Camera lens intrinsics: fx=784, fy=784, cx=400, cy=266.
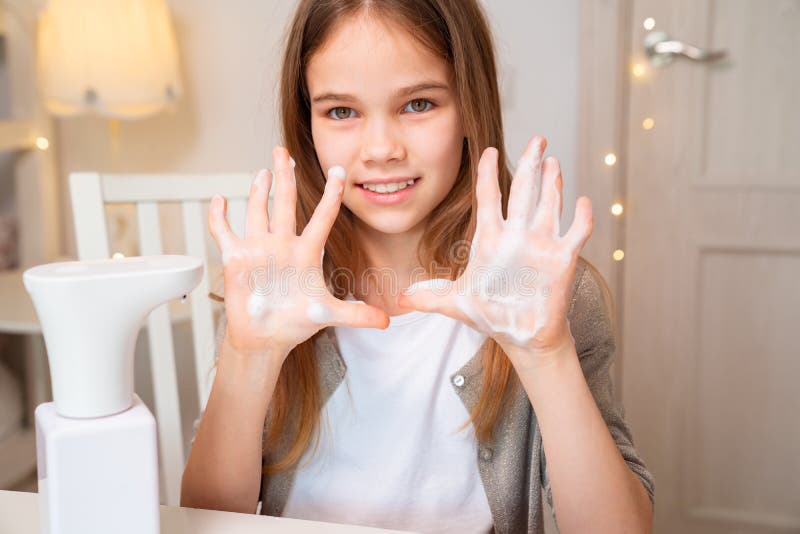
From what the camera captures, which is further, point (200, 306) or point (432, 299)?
point (200, 306)

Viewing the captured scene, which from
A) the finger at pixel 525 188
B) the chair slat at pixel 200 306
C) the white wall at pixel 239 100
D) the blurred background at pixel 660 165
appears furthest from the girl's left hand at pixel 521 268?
the white wall at pixel 239 100

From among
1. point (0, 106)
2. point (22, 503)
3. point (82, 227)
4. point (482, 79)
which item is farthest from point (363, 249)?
point (0, 106)

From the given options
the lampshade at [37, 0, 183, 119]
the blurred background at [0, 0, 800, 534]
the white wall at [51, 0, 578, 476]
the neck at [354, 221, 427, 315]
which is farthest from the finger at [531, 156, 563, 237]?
the lampshade at [37, 0, 183, 119]

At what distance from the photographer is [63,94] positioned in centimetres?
183

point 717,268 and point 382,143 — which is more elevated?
point 382,143

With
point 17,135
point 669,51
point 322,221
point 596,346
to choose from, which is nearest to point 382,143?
point 322,221

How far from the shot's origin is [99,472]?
1.56 ft

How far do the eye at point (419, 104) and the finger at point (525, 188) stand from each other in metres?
0.24

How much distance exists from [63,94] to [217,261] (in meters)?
0.54

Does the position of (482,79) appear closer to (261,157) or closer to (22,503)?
(22,503)

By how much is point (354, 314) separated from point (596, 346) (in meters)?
0.38

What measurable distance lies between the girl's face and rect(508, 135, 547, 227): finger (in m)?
0.20

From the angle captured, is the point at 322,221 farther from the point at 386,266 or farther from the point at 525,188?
the point at 386,266

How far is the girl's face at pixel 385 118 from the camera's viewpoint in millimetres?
783
